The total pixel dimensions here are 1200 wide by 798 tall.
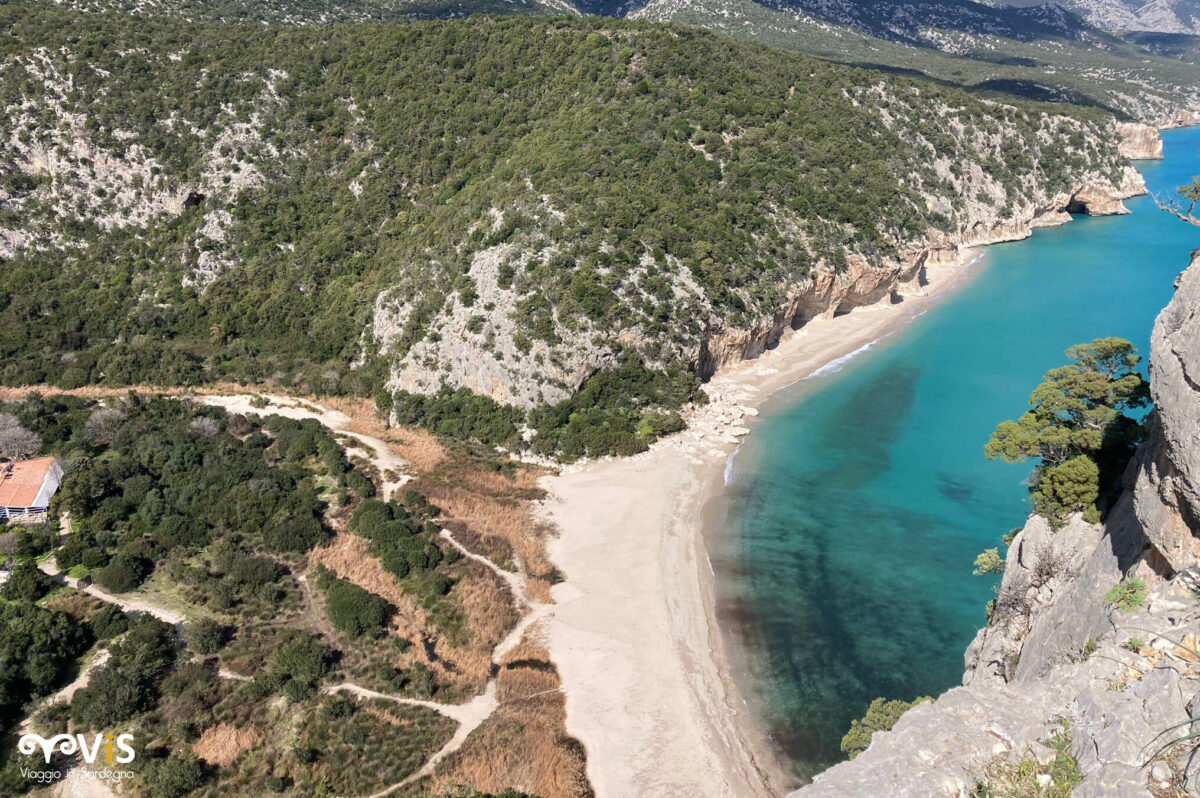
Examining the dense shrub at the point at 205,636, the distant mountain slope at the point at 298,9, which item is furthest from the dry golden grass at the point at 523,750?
the distant mountain slope at the point at 298,9

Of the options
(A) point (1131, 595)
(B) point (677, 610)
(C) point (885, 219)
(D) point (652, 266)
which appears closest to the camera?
(A) point (1131, 595)

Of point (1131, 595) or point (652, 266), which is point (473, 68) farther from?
point (1131, 595)

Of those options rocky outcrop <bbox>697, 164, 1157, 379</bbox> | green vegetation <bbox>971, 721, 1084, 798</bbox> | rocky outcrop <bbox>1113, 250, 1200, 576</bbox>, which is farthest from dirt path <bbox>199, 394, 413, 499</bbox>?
rocky outcrop <bbox>1113, 250, 1200, 576</bbox>

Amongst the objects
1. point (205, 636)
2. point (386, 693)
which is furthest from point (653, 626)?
point (205, 636)

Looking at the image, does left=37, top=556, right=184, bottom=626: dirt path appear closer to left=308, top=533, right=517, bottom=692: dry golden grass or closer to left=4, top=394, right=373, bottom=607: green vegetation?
left=4, top=394, right=373, bottom=607: green vegetation

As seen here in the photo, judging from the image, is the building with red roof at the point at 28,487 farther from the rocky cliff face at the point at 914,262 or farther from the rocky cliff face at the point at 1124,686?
the rocky cliff face at the point at 1124,686

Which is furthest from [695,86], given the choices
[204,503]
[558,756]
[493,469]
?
[558,756]
